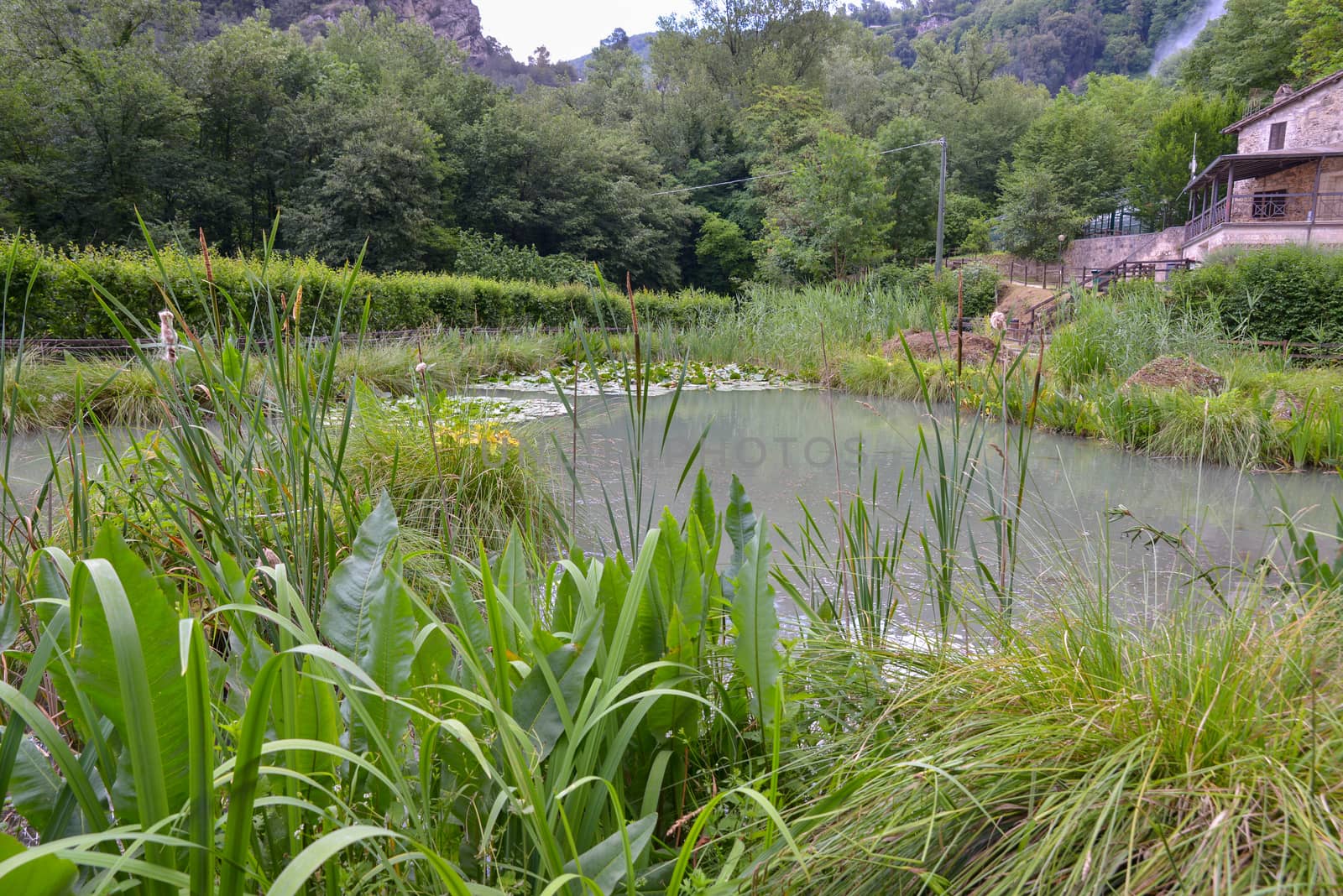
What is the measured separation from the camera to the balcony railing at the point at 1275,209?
2023cm

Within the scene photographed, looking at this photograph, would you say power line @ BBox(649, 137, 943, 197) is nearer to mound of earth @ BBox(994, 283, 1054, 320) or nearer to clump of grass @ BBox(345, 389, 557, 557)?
mound of earth @ BBox(994, 283, 1054, 320)

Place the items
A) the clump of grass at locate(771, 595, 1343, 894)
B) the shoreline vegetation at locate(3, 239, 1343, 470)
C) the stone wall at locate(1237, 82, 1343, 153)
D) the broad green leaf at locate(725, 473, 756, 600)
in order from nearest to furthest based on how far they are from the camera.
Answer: the clump of grass at locate(771, 595, 1343, 894) < the broad green leaf at locate(725, 473, 756, 600) < the shoreline vegetation at locate(3, 239, 1343, 470) < the stone wall at locate(1237, 82, 1343, 153)

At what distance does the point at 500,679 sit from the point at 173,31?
1058 inches

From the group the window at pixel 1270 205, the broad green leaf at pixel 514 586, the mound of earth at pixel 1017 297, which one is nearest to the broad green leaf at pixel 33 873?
the broad green leaf at pixel 514 586

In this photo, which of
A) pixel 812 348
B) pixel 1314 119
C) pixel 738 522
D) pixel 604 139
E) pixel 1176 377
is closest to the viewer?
pixel 738 522

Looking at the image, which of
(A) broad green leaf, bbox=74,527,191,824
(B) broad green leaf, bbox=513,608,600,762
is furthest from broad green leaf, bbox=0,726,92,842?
(B) broad green leaf, bbox=513,608,600,762

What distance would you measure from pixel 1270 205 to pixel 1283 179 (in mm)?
1258

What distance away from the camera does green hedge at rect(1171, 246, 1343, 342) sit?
11.5m

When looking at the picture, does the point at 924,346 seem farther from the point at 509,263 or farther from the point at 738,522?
the point at 509,263

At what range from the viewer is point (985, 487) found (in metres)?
3.30

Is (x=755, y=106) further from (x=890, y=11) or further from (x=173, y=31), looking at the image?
(x=890, y=11)

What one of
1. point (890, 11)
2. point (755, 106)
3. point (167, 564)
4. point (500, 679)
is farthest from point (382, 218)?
point (890, 11)

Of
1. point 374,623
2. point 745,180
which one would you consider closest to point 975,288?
point 745,180

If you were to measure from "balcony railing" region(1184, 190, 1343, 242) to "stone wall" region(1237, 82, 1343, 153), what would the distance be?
5.20ft
